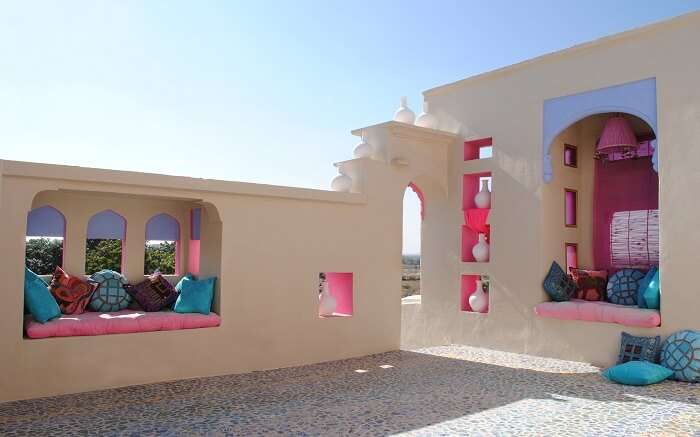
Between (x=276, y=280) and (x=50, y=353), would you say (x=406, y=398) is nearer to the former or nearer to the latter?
(x=276, y=280)

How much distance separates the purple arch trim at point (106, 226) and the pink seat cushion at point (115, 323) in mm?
1329

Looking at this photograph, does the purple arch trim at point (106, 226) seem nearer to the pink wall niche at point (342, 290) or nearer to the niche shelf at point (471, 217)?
the pink wall niche at point (342, 290)

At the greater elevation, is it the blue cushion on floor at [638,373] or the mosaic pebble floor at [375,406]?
the blue cushion on floor at [638,373]

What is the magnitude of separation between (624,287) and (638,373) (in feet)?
6.68

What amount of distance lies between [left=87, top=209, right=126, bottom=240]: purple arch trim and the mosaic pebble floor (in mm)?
2601

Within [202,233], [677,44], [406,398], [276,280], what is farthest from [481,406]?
[677,44]

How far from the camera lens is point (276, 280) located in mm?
8250

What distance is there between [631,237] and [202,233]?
6.42 metres

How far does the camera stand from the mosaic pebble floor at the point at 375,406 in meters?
5.39

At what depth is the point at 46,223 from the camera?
8.12 meters

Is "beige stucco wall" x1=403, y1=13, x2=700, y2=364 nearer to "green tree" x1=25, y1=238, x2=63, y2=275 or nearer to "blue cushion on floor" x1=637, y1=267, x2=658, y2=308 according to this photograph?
"blue cushion on floor" x1=637, y1=267, x2=658, y2=308

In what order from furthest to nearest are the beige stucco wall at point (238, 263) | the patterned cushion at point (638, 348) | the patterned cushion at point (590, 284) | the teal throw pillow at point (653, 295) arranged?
the patterned cushion at point (590, 284)
the teal throw pillow at point (653, 295)
the patterned cushion at point (638, 348)
the beige stucco wall at point (238, 263)

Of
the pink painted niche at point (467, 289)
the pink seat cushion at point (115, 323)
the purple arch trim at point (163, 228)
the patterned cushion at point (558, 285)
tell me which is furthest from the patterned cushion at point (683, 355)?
the purple arch trim at point (163, 228)

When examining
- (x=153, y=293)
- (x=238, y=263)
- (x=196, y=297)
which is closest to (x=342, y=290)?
(x=238, y=263)
